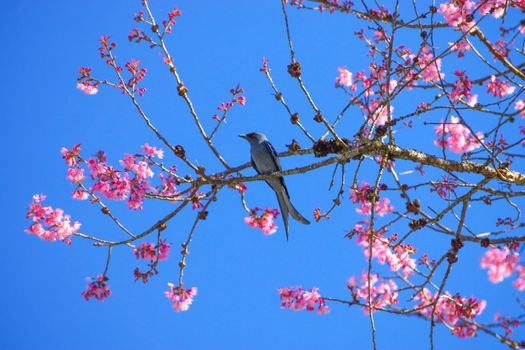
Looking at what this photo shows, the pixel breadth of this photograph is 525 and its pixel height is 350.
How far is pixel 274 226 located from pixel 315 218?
0.68m

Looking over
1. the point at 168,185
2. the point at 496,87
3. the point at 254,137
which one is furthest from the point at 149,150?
the point at 496,87

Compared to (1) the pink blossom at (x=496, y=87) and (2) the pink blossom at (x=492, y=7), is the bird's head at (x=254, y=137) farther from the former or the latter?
(2) the pink blossom at (x=492, y=7)

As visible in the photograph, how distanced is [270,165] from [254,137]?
513 millimetres

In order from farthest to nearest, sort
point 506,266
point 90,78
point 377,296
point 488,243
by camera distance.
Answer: point 377,296
point 90,78
point 488,243
point 506,266

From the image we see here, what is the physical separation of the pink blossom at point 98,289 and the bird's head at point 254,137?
7.82 feet

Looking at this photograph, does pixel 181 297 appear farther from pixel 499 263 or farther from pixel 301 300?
pixel 499 263

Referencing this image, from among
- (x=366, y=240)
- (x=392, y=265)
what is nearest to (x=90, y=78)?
→ (x=366, y=240)

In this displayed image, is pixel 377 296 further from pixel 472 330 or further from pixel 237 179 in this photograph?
pixel 237 179

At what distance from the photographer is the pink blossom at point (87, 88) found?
4.00m

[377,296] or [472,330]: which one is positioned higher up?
[377,296]

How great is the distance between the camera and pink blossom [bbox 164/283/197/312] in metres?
4.01

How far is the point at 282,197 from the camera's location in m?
4.72

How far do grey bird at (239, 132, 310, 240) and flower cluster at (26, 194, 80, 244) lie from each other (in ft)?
5.68

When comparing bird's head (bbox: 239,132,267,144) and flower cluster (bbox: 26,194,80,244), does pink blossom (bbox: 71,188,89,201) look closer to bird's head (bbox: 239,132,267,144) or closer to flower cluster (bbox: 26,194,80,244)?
Answer: flower cluster (bbox: 26,194,80,244)
